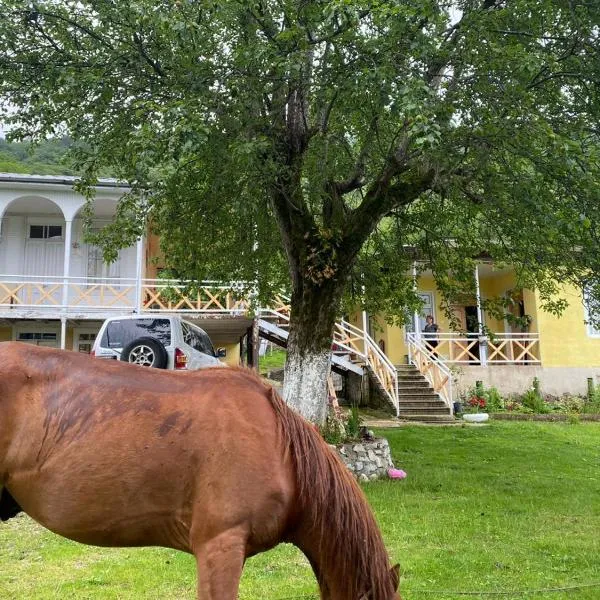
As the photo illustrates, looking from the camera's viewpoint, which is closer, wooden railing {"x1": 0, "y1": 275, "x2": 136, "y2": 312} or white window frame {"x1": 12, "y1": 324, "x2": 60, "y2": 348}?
wooden railing {"x1": 0, "y1": 275, "x2": 136, "y2": 312}

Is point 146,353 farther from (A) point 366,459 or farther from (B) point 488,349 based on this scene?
(B) point 488,349

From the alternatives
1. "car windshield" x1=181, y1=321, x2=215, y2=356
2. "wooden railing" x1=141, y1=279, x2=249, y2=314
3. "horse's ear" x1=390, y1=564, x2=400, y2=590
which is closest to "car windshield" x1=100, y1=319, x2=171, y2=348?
"car windshield" x1=181, y1=321, x2=215, y2=356

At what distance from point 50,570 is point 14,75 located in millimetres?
6139

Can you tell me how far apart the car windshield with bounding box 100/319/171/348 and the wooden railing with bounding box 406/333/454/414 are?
8.37 m

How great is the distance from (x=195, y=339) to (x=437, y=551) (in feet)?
26.3

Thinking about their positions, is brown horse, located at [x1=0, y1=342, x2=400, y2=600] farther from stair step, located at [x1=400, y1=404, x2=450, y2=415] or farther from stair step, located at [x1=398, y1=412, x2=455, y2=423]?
stair step, located at [x1=400, y1=404, x2=450, y2=415]

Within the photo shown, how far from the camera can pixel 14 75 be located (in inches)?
286

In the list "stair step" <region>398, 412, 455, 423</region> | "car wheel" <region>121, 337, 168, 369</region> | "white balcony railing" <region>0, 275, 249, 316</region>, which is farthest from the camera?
"white balcony railing" <region>0, 275, 249, 316</region>

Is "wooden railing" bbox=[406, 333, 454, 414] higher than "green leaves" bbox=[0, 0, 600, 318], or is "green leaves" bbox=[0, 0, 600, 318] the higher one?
"green leaves" bbox=[0, 0, 600, 318]

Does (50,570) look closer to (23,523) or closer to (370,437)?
(23,523)

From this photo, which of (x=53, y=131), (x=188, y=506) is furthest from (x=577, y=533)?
(x=53, y=131)

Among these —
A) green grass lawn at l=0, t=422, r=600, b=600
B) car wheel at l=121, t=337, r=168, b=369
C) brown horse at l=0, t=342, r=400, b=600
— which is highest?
car wheel at l=121, t=337, r=168, b=369

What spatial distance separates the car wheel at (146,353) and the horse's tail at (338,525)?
676 cm

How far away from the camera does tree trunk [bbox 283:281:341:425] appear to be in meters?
7.99
